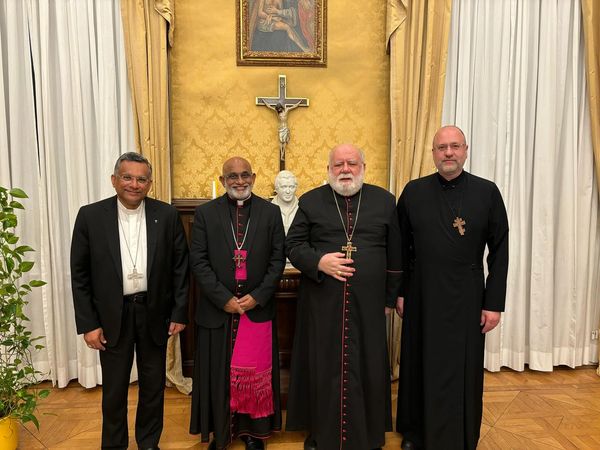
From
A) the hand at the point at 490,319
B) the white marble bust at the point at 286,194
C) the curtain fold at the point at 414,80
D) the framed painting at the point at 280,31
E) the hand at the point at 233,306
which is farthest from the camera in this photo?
the framed painting at the point at 280,31

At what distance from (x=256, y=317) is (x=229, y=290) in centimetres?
22

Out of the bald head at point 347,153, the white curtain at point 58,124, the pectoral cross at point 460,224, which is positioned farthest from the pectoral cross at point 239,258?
the white curtain at point 58,124

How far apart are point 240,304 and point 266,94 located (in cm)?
212

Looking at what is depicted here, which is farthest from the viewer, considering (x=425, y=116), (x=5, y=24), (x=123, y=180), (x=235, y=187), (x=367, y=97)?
(x=367, y=97)

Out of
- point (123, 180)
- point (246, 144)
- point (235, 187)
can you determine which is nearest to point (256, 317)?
point (235, 187)

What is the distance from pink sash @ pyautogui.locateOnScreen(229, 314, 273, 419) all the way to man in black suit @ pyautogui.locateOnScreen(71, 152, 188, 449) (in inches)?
14.6

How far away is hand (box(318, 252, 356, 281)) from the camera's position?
2.46 meters

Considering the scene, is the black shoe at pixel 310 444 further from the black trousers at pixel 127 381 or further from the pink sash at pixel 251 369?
the black trousers at pixel 127 381

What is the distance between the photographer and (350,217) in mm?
2590

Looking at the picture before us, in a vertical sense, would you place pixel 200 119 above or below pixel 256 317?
above

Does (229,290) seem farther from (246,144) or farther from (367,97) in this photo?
(367,97)

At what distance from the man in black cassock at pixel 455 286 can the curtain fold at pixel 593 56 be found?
1.99 metres

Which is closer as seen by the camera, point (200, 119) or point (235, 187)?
point (235, 187)

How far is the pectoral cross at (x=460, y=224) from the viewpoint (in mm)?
2559
